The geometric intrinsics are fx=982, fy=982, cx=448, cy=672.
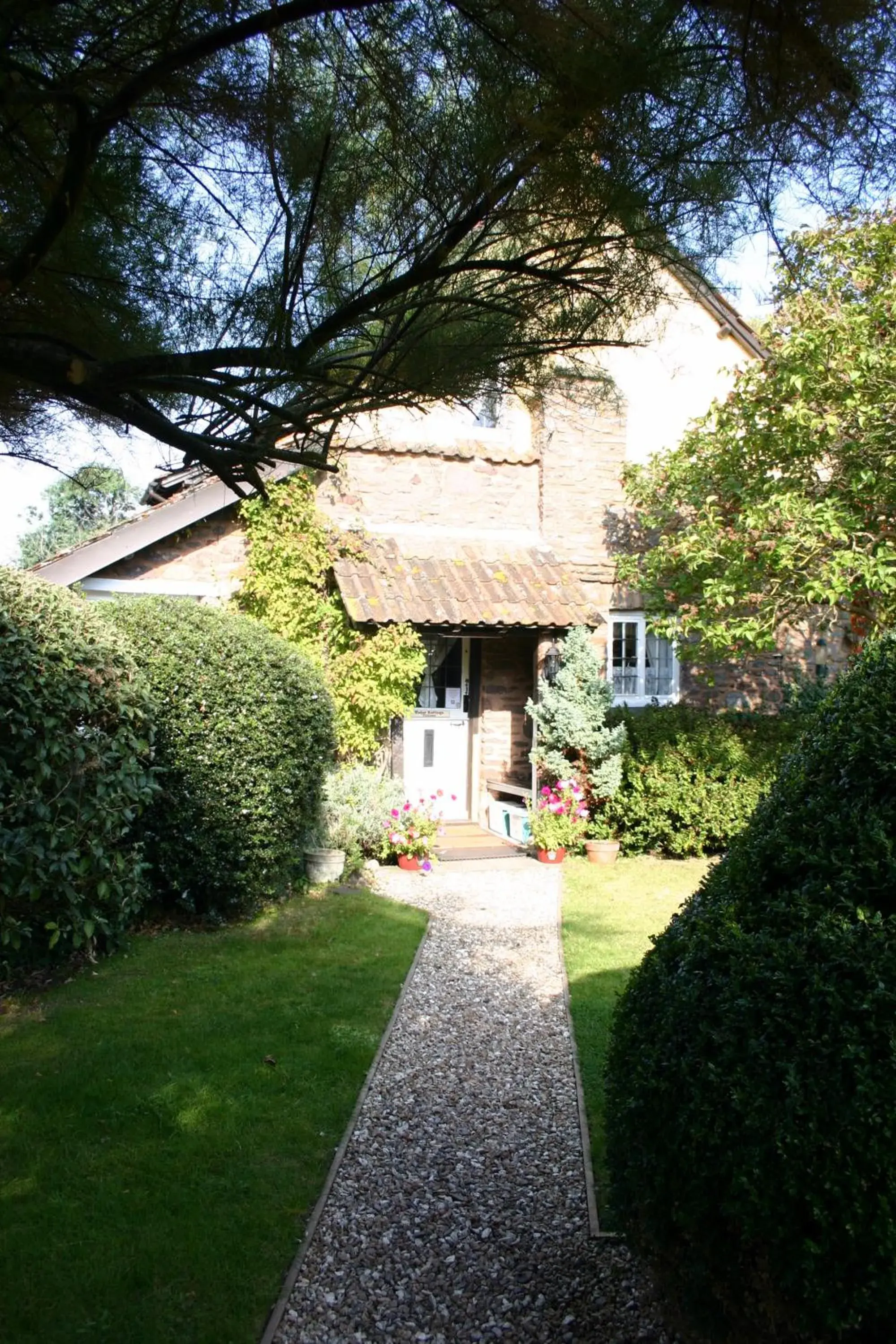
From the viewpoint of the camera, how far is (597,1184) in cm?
414

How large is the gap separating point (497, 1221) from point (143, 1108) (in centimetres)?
183

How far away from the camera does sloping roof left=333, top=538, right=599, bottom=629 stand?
11.2 m

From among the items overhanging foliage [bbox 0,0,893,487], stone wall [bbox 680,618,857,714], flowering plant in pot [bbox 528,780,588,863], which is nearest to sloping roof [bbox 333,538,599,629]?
flowering plant in pot [bbox 528,780,588,863]

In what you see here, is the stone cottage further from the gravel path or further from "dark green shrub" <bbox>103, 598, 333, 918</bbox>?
the gravel path

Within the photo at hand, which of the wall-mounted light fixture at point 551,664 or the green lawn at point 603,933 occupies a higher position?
the wall-mounted light fixture at point 551,664

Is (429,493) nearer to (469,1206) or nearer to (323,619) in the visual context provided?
(323,619)

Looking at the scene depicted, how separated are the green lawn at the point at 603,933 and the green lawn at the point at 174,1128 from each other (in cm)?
122

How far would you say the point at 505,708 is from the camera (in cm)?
1337

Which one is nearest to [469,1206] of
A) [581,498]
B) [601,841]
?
[601,841]

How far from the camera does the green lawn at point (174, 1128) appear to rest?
3.31 metres

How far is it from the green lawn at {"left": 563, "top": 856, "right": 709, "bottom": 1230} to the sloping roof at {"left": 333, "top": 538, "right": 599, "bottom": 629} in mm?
3037

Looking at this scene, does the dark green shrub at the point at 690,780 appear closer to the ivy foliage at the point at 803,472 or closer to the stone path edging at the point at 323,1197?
the ivy foliage at the point at 803,472

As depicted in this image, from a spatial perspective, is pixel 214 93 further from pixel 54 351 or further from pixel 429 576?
pixel 429 576

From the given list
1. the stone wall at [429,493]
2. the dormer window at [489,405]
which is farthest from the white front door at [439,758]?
the dormer window at [489,405]
